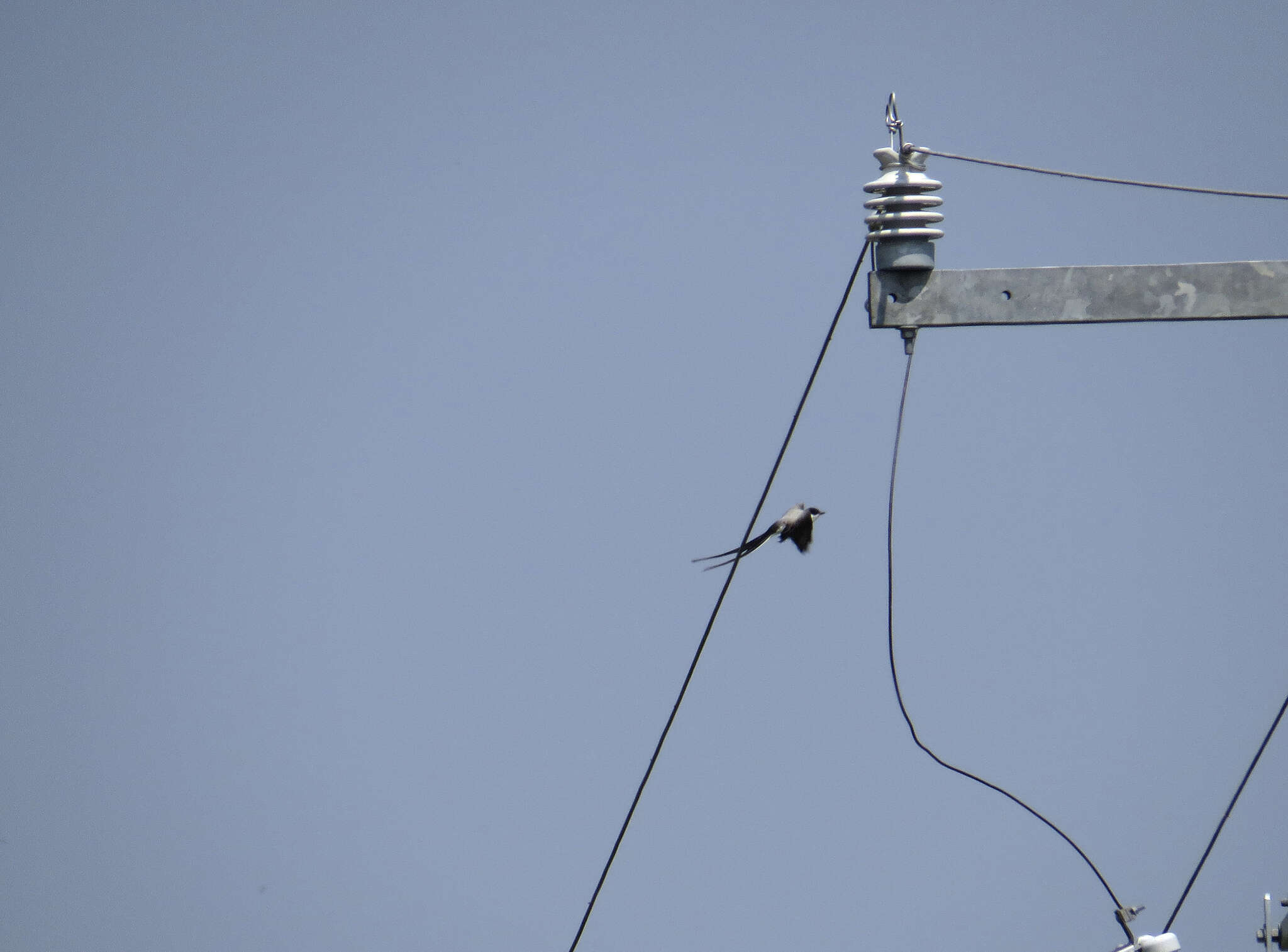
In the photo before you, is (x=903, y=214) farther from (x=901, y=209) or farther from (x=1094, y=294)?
(x=1094, y=294)

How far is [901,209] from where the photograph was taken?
5.54 metres

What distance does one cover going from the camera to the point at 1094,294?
5363 millimetres

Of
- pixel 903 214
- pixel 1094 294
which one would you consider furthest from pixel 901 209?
pixel 1094 294

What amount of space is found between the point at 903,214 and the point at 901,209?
7 centimetres

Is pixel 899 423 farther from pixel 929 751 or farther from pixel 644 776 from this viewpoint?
pixel 644 776

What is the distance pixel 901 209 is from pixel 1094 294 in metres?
0.76

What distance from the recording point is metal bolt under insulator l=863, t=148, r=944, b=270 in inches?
213

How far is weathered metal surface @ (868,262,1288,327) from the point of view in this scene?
5.31m

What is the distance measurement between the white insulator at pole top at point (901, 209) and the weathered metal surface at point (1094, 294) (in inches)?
2.6

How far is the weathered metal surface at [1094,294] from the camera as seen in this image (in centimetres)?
531

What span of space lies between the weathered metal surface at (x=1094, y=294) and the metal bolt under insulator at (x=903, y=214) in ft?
0.19

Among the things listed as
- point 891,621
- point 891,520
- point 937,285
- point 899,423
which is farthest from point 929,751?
point 937,285

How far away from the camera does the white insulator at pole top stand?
17.8 feet

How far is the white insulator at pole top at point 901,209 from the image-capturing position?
542 cm
